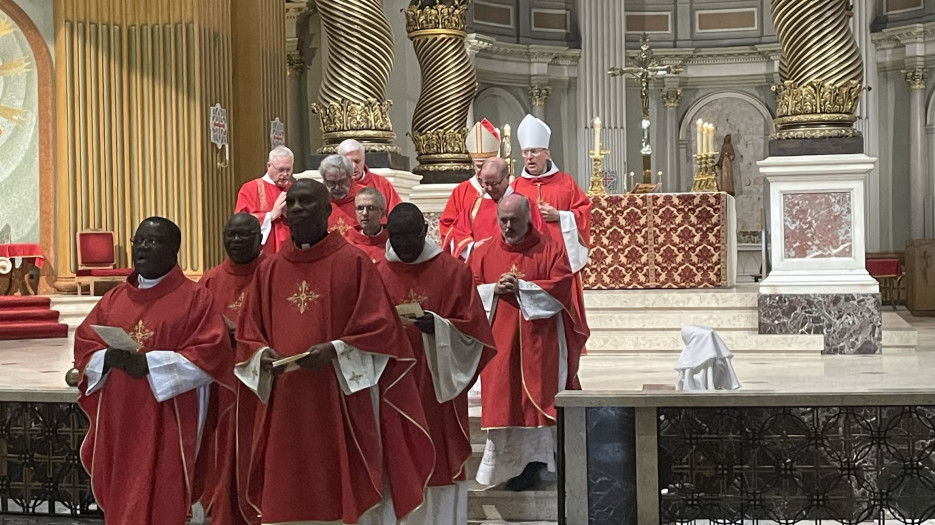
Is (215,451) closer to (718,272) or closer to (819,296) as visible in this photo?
(819,296)

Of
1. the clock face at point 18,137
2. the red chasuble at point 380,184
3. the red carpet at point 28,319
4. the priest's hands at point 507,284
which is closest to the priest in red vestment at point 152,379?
the priest's hands at point 507,284

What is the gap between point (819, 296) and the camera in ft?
30.2

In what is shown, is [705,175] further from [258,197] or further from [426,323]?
[426,323]

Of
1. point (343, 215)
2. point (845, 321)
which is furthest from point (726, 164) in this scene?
point (343, 215)

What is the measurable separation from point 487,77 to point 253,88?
18.3 ft

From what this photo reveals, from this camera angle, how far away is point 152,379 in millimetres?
4617

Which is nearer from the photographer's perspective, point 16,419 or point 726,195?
point 16,419

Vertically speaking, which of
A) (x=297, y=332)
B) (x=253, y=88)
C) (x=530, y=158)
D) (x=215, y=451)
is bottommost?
(x=215, y=451)

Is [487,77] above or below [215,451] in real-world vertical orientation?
above

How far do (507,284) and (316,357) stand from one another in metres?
1.63

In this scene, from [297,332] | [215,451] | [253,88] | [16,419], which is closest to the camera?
[297,332]

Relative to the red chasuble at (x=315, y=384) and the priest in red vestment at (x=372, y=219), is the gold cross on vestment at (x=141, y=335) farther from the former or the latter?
the priest in red vestment at (x=372, y=219)

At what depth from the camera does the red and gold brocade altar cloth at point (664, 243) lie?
37.7 ft

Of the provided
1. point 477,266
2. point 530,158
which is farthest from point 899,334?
point 477,266
